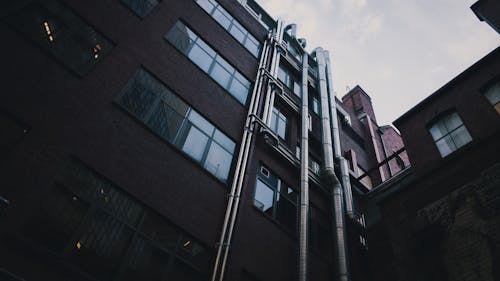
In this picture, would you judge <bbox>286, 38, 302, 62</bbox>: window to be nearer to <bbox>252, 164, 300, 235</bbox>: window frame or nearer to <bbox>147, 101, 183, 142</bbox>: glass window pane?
<bbox>252, 164, 300, 235</bbox>: window frame

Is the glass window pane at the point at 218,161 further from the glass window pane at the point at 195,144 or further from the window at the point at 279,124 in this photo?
the window at the point at 279,124

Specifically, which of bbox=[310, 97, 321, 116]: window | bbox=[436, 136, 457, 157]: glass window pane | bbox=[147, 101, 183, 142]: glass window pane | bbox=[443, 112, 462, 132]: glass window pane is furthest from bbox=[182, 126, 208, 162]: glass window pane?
bbox=[310, 97, 321, 116]: window

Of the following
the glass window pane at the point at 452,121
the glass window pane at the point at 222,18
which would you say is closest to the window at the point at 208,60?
the glass window pane at the point at 222,18

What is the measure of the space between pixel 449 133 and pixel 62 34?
1366cm

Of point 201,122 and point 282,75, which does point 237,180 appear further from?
point 282,75

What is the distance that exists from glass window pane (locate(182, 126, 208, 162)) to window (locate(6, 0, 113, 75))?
369 centimetres

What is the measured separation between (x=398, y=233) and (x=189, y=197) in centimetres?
756

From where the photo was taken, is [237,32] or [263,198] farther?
[237,32]

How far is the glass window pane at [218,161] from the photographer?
12586 millimetres

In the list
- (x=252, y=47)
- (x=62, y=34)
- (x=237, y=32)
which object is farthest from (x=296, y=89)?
(x=62, y=34)

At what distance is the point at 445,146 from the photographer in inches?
539

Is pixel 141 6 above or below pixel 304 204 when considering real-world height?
above

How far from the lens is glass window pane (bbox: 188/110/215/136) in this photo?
43.1 feet

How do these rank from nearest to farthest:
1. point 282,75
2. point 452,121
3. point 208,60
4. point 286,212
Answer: point 452,121, point 286,212, point 208,60, point 282,75
